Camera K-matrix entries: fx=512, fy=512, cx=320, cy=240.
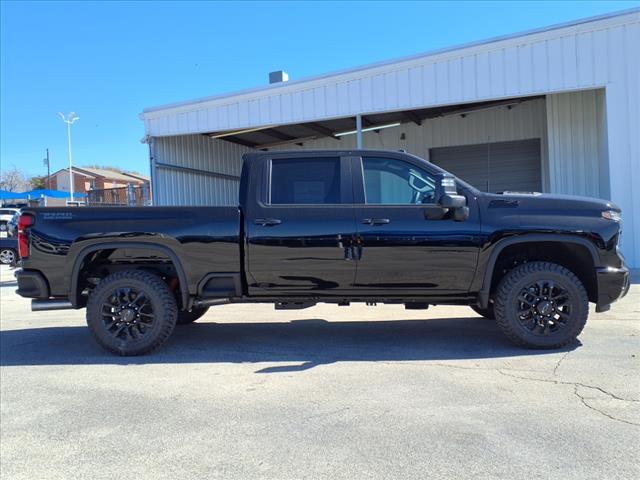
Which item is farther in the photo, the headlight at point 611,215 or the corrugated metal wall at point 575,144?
the corrugated metal wall at point 575,144

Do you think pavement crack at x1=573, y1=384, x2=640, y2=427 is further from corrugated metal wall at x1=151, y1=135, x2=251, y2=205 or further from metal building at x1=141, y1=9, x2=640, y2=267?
corrugated metal wall at x1=151, y1=135, x2=251, y2=205

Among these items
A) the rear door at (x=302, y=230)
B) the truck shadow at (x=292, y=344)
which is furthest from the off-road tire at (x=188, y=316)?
the rear door at (x=302, y=230)

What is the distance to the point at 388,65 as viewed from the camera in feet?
38.2

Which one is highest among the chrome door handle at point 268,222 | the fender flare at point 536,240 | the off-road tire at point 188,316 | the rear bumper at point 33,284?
the chrome door handle at point 268,222

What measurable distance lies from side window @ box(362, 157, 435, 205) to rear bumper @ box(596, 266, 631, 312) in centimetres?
179

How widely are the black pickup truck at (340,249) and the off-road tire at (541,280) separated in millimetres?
13

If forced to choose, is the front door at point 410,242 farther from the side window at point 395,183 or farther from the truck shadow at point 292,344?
the truck shadow at point 292,344

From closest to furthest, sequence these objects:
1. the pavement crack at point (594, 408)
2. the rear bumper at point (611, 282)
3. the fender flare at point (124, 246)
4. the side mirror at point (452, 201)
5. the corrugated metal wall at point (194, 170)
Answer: the pavement crack at point (594, 408) < the side mirror at point (452, 201) < the rear bumper at point (611, 282) < the fender flare at point (124, 246) < the corrugated metal wall at point (194, 170)

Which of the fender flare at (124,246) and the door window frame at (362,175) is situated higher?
the door window frame at (362,175)

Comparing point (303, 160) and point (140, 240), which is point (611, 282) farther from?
point (140, 240)

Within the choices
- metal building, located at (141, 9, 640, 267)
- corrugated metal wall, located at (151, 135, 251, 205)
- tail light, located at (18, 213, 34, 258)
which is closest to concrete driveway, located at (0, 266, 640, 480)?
tail light, located at (18, 213, 34, 258)

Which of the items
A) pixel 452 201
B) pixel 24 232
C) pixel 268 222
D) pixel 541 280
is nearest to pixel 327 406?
pixel 268 222

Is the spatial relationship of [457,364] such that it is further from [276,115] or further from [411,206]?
[276,115]

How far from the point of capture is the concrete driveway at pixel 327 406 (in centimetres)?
301
